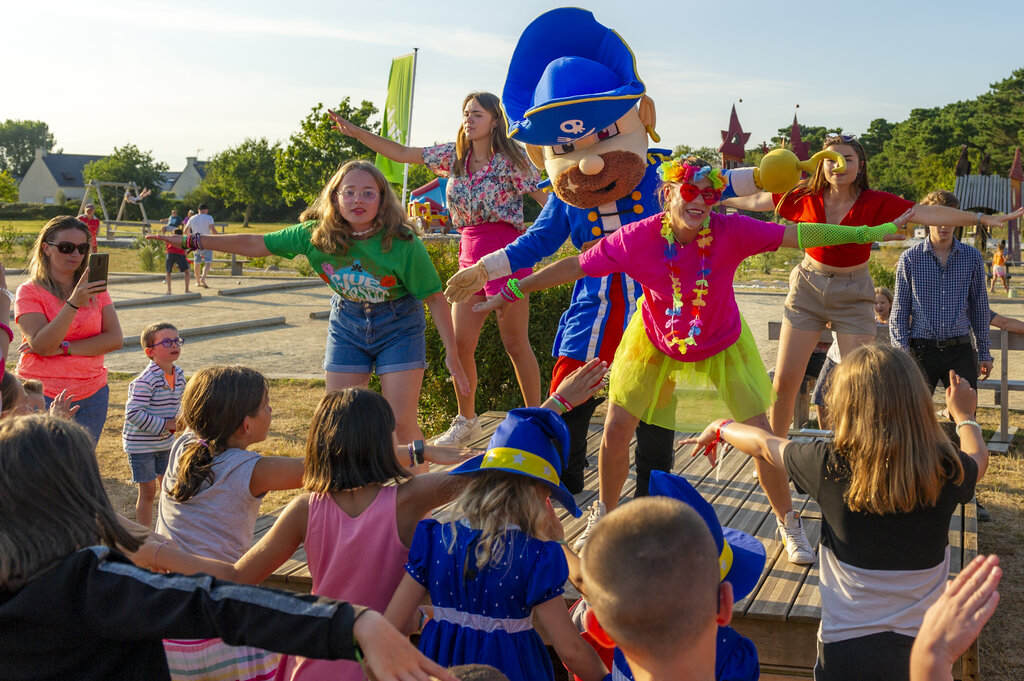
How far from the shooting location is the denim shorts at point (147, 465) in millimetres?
4922

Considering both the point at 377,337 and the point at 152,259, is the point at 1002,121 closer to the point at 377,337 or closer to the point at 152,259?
the point at 152,259

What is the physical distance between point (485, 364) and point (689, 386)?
3737 mm

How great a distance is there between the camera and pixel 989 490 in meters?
6.43

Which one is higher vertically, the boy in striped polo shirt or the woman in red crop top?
the woman in red crop top

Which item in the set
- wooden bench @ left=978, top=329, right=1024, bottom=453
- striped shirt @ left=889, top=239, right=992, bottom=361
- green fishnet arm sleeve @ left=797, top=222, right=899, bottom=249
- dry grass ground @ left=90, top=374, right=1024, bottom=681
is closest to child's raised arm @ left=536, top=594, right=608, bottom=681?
green fishnet arm sleeve @ left=797, top=222, right=899, bottom=249

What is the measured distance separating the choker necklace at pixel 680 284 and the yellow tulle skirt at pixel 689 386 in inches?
5.3

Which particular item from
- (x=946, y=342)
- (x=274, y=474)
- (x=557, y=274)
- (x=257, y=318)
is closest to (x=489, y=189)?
(x=557, y=274)

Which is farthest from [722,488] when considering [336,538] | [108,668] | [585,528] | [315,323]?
[315,323]

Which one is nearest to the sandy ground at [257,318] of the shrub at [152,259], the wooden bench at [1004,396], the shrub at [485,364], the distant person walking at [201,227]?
the distant person walking at [201,227]

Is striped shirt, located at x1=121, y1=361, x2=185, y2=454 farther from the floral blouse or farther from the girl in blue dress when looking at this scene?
the girl in blue dress

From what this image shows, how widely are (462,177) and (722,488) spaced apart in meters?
2.44

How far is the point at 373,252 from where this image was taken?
4508 mm

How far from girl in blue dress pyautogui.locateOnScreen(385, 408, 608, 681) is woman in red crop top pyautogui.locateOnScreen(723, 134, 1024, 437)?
284 centimetres

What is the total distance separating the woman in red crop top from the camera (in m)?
5.00
